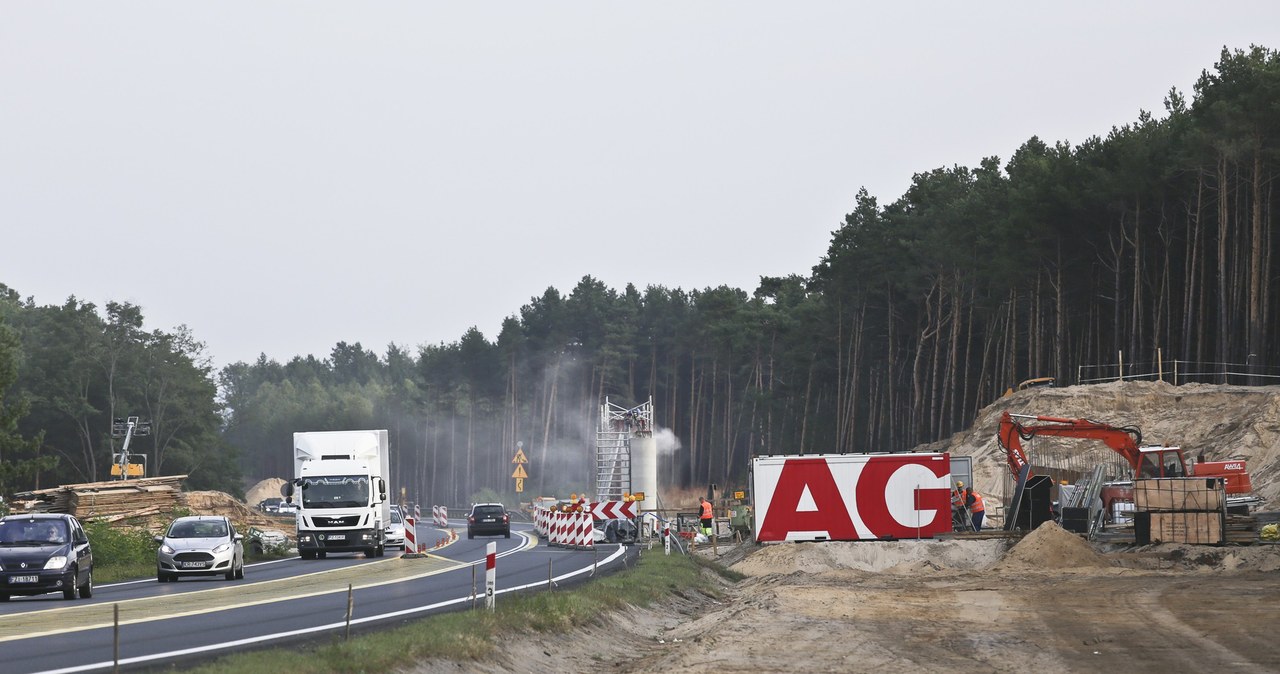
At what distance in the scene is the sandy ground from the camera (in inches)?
693

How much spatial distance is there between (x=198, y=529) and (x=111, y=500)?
17.6m

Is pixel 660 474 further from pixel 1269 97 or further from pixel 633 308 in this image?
pixel 1269 97

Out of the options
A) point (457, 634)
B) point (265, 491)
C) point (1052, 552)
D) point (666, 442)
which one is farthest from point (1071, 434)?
point (265, 491)

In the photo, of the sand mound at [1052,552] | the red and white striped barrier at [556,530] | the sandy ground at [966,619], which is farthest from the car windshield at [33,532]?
the red and white striped barrier at [556,530]

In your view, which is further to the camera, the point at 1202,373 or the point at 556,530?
the point at 1202,373

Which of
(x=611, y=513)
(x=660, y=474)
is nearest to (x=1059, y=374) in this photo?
(x=611, y=513)

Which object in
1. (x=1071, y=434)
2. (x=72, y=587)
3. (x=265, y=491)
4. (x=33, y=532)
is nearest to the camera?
(x=72, y=587)

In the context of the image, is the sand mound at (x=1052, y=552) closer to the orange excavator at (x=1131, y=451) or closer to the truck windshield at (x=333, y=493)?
the orange excavator at (x=1131, y=451)

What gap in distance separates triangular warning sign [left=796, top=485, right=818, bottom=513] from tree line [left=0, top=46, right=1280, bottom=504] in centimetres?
2468

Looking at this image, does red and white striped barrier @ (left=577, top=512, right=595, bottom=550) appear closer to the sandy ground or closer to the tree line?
the sandy ground

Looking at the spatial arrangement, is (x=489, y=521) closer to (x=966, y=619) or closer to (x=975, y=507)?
(x=975, y=507)

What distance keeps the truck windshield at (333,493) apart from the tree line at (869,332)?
31563 millimetres

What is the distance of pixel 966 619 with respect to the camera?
895 inches

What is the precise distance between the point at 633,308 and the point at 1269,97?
10012 centimetres
